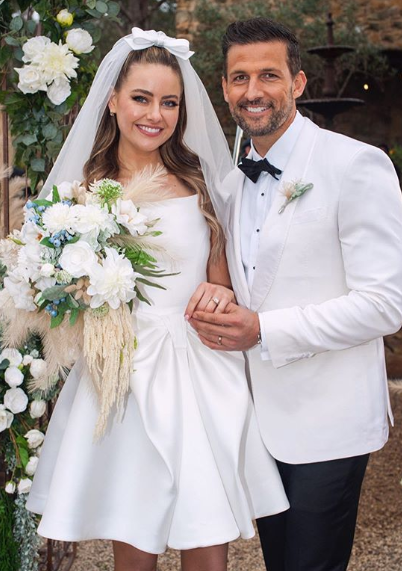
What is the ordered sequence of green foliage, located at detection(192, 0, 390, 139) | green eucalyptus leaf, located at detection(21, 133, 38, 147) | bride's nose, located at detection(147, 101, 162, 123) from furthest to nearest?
green foliage, located at detection(192, 0, 390, 139), green eucalyptus leaf, located at detection(21, 133, 38, 147), bride's nose, located at detection(147, 101, 162, 123)

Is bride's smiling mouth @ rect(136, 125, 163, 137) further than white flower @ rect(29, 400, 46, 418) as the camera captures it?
No

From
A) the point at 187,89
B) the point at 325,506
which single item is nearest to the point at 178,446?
the point at 325,506

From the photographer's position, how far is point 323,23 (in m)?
10.4

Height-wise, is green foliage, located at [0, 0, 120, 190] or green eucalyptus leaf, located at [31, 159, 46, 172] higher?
green foliage, located at [0, 0, 120, 190]

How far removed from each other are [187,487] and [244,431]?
266 mm

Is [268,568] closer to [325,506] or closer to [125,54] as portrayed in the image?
[325,506]

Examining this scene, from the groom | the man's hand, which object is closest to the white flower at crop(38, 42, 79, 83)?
the groom

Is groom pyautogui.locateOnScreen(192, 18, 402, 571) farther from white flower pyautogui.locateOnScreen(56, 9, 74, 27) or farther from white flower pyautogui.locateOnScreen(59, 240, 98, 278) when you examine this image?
white flower pyautogui.locateOnScreen(56, 9, 74, 27)

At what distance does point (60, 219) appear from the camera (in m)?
2.18

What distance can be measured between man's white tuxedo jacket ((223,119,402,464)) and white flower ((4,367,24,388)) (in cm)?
83

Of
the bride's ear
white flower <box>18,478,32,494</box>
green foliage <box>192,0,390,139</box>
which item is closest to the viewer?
the bride's ear

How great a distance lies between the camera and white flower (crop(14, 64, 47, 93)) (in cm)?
289

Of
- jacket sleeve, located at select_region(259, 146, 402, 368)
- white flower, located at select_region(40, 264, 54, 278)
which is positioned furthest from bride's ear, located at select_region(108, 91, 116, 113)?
jacket sleeve, located at select_region(259, 146, 402, 368)

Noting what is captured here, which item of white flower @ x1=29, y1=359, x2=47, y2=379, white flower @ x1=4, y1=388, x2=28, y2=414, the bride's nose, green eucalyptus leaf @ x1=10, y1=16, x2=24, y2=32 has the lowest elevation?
white flower @ x1=4, y1=388, x2=28, y2=414
